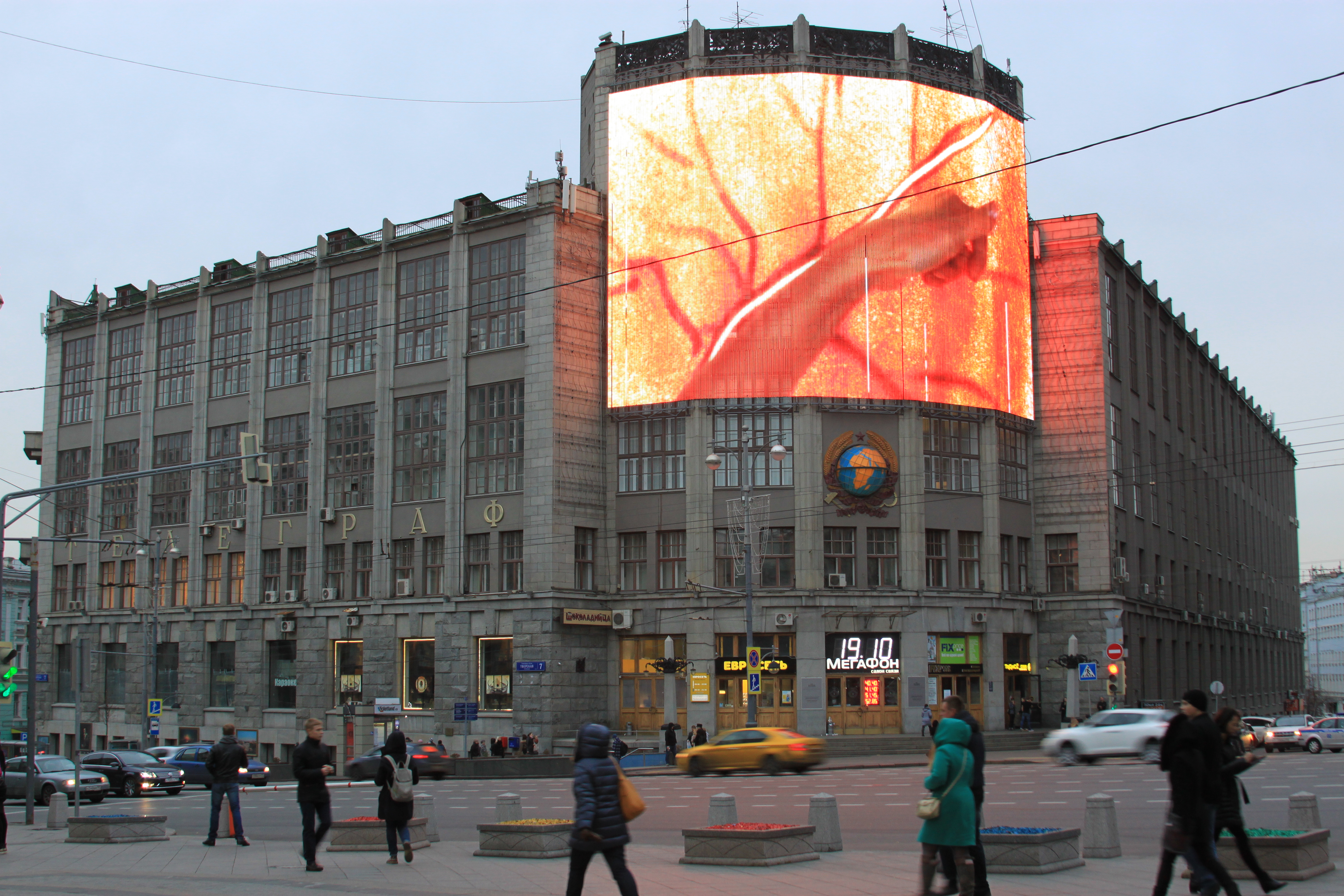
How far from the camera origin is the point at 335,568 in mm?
63438

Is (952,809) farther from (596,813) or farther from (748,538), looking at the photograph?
(748,538)

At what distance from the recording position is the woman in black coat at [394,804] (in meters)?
17.7

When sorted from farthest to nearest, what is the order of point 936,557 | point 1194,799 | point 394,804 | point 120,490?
point 120,490 → point 936,557 → point 394,804 → point 1194,799

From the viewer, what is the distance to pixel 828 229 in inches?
2219

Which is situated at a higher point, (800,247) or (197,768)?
(800,247)

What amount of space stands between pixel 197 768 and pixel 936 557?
30211 mm

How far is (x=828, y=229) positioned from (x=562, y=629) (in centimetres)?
1997

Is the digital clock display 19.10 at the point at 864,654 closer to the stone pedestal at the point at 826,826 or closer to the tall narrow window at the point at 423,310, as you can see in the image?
the tall narrow window at the point at 423,310

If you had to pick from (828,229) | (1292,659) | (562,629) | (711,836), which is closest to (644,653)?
(562,629)

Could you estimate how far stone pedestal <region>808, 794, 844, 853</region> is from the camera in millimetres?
17594

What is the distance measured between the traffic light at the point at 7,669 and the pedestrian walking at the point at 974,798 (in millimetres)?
20026

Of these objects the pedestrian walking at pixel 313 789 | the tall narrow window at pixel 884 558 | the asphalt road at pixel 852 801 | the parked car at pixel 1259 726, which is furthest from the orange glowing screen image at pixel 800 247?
the pedestrian walking at pixel 313 789

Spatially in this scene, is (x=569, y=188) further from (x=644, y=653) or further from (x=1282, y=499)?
(x=1282, y=499)

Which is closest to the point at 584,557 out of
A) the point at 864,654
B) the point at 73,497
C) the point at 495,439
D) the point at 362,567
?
the point at 495,439
